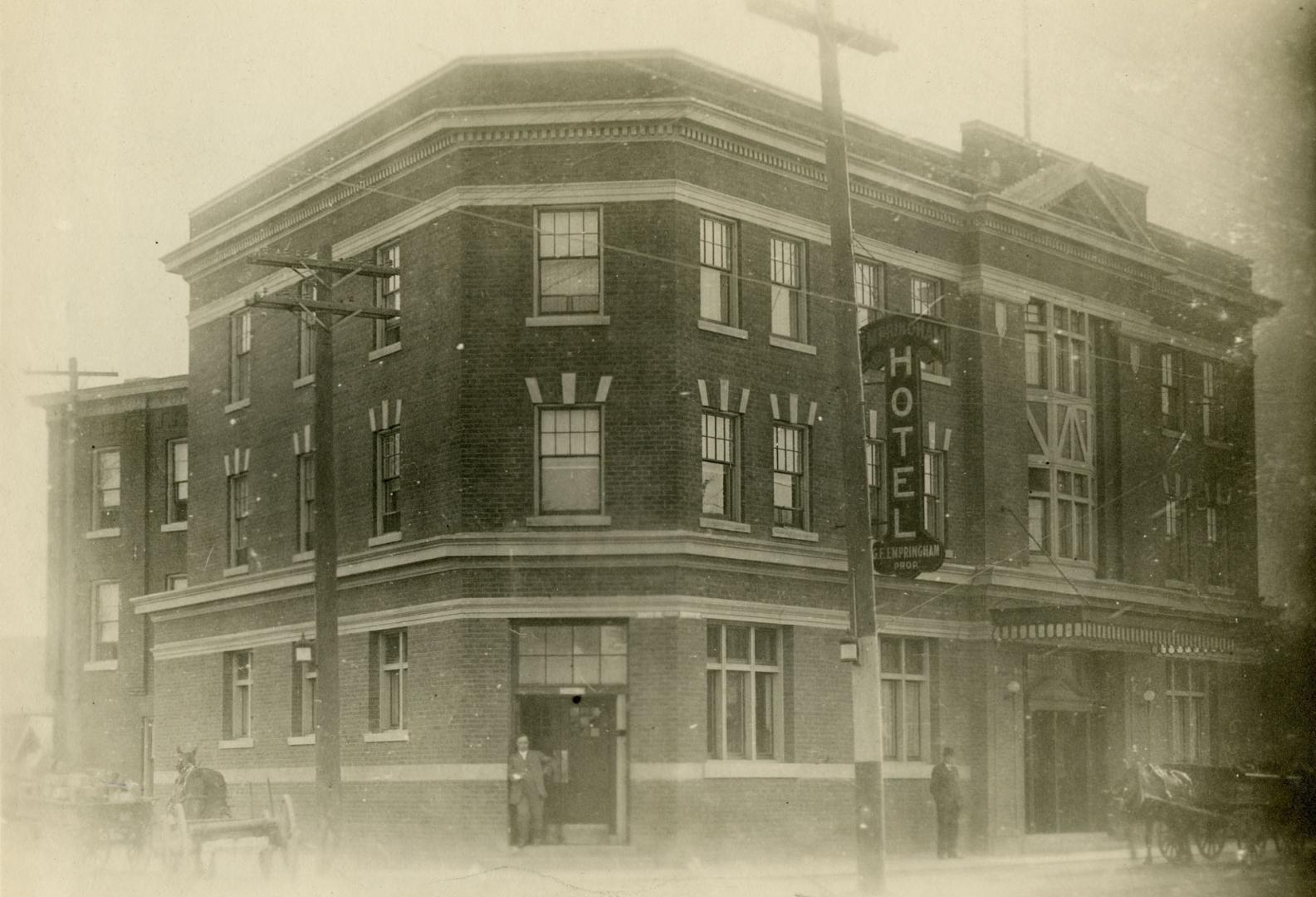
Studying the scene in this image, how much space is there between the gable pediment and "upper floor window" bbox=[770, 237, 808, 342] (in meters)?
5.51

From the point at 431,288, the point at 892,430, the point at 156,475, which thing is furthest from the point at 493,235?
the point at 156,475

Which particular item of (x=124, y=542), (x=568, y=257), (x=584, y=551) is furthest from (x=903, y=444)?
(x=124, y=542)

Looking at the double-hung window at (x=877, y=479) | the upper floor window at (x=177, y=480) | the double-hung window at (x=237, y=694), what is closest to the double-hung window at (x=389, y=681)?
the double-hung window at (x=237, y=694)

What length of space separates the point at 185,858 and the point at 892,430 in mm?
13249

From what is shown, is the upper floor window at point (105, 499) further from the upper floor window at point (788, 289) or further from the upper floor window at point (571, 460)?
the upper floor window at point (788, 289)

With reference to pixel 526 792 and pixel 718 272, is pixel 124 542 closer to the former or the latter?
pixel 526 792

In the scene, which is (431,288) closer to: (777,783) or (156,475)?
(777,783)

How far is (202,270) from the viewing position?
32844 millimetres

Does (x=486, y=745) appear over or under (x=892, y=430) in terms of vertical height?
under

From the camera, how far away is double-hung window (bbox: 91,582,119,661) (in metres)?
39.2

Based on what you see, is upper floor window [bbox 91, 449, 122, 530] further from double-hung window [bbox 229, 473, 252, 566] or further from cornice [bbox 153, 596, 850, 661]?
cornice [bbox 153, 596, 850, 661]

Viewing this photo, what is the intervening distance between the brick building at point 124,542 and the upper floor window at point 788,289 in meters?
17.1

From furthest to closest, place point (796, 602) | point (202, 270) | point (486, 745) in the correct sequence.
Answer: point (202, 270)
point (796, 602)
point (486, 745)

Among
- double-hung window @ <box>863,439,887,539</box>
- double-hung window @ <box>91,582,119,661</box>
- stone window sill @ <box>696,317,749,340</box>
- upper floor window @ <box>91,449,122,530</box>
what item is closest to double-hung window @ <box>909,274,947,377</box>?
double-hung window @ <box>863,439,887,539</box>
